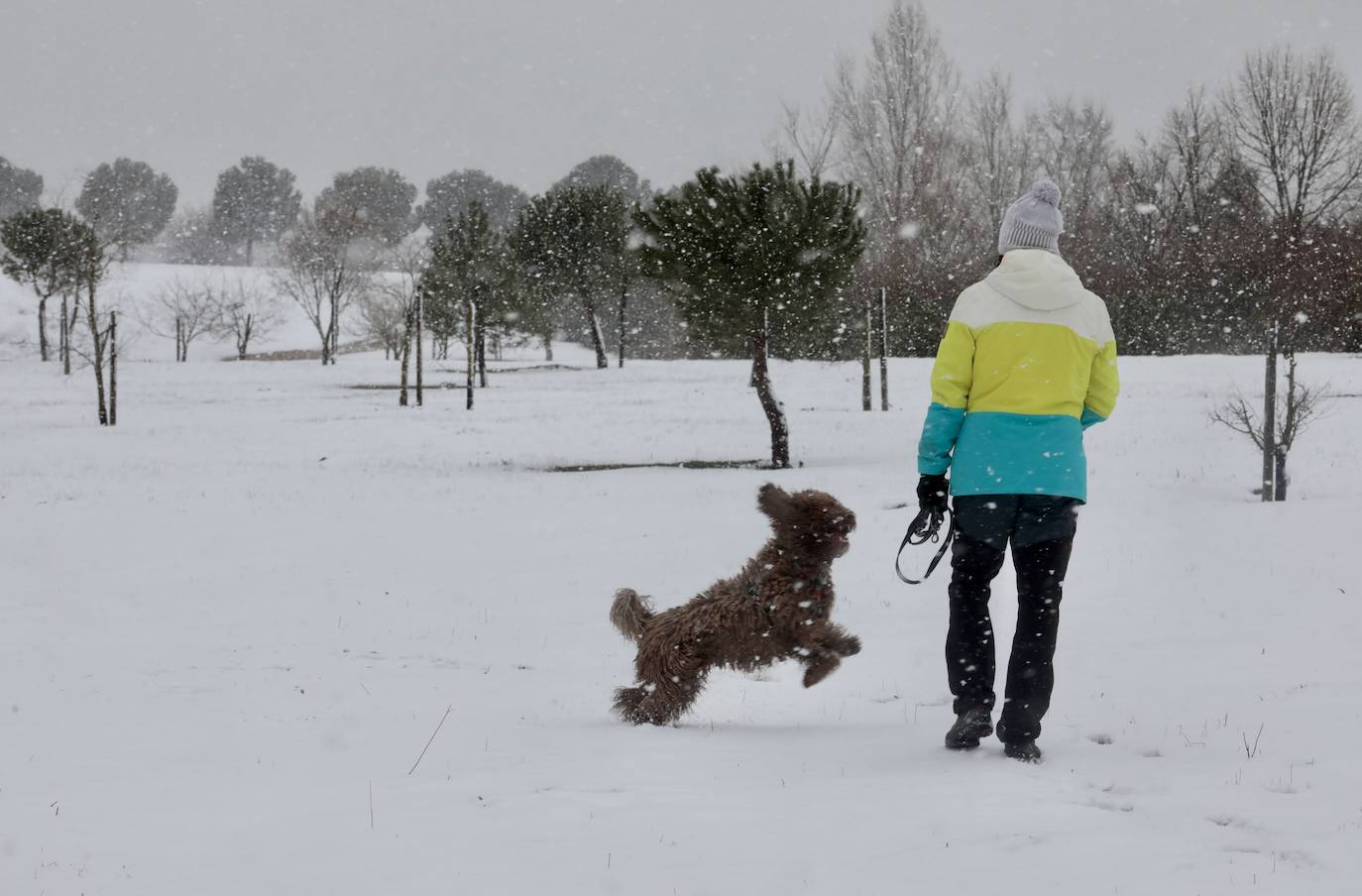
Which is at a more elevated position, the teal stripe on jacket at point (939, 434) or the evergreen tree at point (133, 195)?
the evergreen tree at point (133, 195)

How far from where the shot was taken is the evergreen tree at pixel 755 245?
17.1 m

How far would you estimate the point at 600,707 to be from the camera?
5.33 metres

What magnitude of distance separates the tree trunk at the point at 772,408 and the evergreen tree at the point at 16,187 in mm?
93059

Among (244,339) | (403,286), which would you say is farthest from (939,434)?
(403,286)

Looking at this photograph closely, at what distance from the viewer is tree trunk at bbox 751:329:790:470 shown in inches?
695

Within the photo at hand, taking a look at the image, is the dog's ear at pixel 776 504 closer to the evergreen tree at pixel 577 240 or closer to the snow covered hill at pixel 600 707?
the snow covered hill at pixel 600 707

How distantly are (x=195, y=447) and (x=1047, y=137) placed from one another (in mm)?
40793

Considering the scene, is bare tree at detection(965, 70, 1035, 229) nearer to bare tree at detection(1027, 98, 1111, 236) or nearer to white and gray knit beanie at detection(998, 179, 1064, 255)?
bare tree at detection(1027, 98, 1111, 236)

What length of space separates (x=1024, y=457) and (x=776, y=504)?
3.58 ft

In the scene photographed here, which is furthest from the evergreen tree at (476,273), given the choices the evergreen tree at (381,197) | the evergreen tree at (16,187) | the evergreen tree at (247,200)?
the evergreen tree at (16,187)

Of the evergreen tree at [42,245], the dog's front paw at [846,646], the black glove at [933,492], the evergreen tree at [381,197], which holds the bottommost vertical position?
the dog's front paw at [846,646]

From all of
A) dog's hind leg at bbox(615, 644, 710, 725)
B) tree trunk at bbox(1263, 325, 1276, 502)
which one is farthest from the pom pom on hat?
tree trunk at bbox(1263, 325, 1276, 502)

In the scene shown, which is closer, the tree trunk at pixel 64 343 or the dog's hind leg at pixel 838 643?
the dog's hind leg at pixel 838 643

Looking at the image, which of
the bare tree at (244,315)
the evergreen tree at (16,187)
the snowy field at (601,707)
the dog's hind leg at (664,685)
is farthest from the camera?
the evergreen tree at (16,187)
